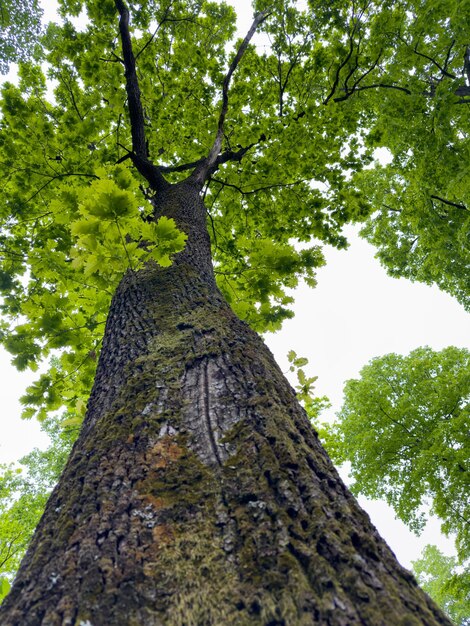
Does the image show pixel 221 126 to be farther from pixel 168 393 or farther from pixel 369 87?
pixel 168 393

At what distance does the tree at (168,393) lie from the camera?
0.76 m

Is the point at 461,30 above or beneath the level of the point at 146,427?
above

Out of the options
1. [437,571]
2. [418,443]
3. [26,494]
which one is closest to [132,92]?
[418,443]

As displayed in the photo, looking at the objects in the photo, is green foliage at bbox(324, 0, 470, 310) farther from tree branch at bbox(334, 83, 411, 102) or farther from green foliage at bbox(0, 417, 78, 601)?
green foliage at bbox(0, 417, 78, 601)

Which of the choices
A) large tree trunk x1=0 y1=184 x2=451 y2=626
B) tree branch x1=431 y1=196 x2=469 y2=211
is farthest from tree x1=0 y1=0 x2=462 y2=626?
tree branch x1=431 y1=196 x2=469 y2=211

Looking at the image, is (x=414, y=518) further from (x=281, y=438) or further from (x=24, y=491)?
(x=24, y=491)

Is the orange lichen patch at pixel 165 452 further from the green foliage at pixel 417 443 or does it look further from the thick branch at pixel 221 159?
the green foliage at pixel 417 443

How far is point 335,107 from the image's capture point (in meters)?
4.90

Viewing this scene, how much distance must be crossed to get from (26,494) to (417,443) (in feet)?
43.3

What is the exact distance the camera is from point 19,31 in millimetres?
6121

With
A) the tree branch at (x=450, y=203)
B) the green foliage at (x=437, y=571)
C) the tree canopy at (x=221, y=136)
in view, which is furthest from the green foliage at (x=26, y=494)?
the green foliage at (x=437, y=571)

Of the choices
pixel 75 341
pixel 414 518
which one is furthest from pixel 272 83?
pixel 414 518

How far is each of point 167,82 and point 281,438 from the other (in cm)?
635

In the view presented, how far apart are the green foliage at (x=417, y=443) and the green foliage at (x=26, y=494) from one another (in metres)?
7.83
